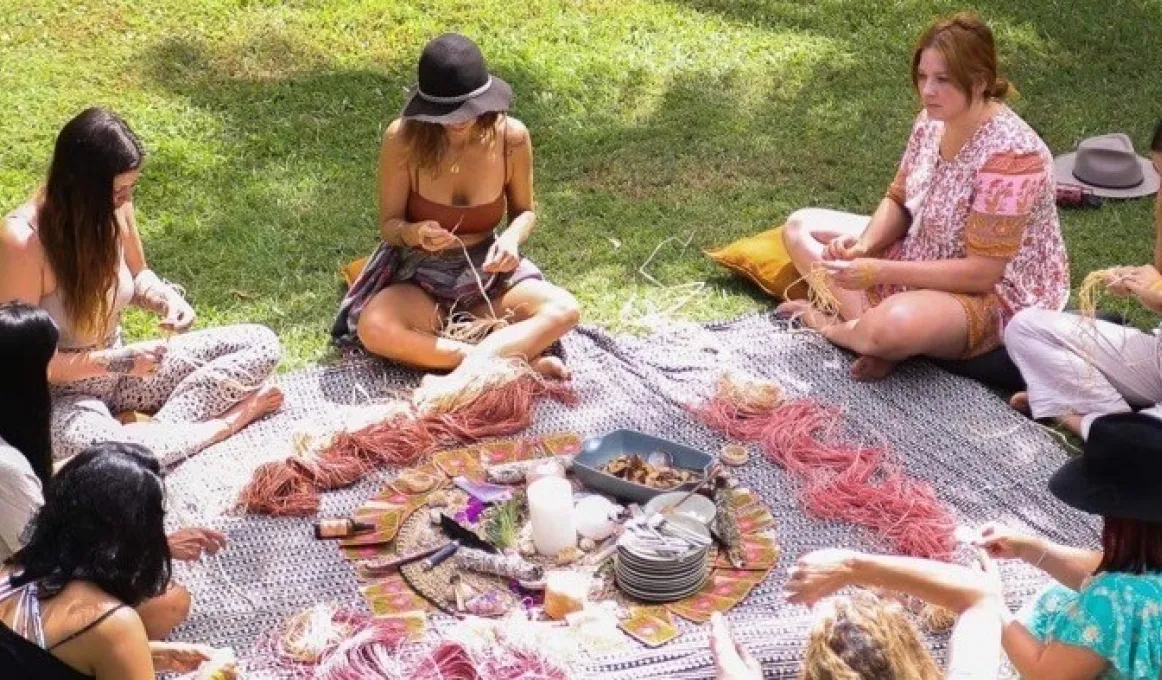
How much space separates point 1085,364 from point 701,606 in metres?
1.87

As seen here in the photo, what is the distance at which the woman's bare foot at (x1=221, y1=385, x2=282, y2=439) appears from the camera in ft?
18.1

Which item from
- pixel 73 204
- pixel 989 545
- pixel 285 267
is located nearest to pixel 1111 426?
pixel 989 545

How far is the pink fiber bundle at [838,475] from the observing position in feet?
16.4

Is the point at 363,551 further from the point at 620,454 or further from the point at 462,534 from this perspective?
the point at 620,454

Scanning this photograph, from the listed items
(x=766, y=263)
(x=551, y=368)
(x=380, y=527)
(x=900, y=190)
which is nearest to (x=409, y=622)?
(x=380, y=527)

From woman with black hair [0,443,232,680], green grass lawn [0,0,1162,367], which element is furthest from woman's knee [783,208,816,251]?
woman with black hair [0,443,232,680]

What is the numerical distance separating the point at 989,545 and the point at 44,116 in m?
5.44

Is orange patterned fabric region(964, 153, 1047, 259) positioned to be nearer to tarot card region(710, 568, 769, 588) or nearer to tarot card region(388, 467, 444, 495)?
tarot card region(710, 568, 769, 588)

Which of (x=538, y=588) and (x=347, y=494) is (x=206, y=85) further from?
(x=538, y=588)

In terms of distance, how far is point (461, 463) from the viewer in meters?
5.27

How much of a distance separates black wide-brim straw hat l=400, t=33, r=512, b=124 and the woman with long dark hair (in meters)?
0.99

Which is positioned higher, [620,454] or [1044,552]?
[1044,552]

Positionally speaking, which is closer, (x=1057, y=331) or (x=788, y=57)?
(x=1057, y=331)

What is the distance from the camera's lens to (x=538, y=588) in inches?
182
